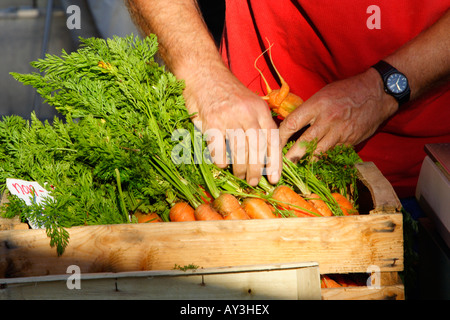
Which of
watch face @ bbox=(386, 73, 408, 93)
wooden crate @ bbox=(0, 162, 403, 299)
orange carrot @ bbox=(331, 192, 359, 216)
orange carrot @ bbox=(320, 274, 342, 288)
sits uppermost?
watch face @ bbox=(386, 73, 408, 93)

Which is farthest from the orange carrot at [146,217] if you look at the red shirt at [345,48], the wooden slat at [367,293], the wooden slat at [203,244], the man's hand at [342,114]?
the red shirt at [345,48]

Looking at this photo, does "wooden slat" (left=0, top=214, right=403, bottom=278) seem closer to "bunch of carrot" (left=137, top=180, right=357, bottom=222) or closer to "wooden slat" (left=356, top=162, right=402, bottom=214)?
"wooden slat" (left=356, top=162, right=402, bottom=214)

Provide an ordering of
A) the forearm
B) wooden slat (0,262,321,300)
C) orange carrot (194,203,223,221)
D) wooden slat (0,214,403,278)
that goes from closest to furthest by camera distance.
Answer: wooden slat (0,262,321,300) < wooden slat (0,214,403,278) < orange carrot (194,203,223,221) < the forearm

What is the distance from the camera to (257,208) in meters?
1.83

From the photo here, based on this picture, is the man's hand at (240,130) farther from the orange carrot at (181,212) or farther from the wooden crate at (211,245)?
the wooden crate at (211,245)

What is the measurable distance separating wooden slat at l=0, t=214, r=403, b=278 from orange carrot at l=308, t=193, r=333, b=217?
312mm

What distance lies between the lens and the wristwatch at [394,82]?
205cm

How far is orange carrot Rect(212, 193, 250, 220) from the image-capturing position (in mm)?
1802

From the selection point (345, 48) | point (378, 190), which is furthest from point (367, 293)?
point (345, 48)

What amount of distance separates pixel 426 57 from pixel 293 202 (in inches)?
36.6

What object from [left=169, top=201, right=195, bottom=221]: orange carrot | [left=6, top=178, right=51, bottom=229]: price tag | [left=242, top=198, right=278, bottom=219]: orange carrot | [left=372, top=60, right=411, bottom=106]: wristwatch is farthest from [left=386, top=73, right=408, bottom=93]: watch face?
[left=6, top=178, right=51, bottom=229]: price tag

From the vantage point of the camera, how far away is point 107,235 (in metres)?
1.53

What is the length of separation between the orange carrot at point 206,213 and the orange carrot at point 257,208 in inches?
5.1

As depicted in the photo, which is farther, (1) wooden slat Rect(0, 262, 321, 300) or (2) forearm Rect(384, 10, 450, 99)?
(2) forearm Rect(384, 10, 450, 99)
